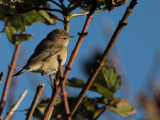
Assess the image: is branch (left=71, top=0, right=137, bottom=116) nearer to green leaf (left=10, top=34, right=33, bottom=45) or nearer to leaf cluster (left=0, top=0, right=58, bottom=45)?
leaf cluster (left=0, top=0, right=58, bottom=45)

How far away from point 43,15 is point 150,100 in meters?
1.97

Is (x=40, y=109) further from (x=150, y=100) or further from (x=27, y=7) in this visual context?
(x=150, y=100)

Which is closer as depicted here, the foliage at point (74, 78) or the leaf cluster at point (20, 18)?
the foliage at point (74, 78)

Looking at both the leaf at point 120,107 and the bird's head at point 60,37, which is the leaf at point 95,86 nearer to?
the leaf at point 120,107

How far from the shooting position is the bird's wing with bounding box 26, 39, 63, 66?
448cm

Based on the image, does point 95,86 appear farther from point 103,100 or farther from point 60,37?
point 60,37

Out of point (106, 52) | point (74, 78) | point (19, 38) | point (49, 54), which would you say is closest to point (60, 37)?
point (49, 54)

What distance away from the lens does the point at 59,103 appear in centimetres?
269

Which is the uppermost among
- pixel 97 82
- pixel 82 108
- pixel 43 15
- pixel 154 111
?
pixel 43 15

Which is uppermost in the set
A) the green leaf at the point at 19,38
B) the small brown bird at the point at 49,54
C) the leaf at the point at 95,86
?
the small brown bird at the point at 49,54

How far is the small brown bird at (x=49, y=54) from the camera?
4355 mm

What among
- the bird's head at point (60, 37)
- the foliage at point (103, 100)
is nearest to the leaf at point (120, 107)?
the foliage at point (103, 100)

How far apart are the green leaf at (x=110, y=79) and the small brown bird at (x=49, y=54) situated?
1.61 meters

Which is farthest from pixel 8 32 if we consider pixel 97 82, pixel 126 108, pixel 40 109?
pixel 126 108
